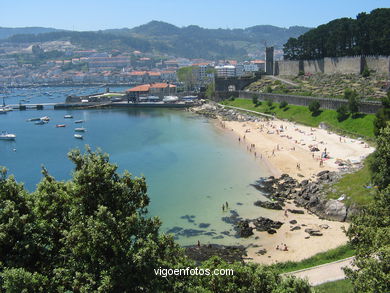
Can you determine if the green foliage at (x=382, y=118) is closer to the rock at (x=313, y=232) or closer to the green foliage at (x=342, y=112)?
the green foliage at (x=342, y=112)

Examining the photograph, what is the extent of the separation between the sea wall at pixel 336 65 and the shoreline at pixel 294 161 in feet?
80.3

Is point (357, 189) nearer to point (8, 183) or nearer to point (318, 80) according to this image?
point (8, 183)

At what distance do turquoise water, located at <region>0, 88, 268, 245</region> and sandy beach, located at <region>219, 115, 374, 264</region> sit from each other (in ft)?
7.26

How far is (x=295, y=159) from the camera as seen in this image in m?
45.1

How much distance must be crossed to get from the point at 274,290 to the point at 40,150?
54637 millimetres

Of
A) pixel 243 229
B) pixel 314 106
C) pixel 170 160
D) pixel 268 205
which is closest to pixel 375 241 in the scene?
pixel 243 229

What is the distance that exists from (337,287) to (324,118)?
47.9m

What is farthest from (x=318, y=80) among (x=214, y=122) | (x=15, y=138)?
(x=15, y=138)

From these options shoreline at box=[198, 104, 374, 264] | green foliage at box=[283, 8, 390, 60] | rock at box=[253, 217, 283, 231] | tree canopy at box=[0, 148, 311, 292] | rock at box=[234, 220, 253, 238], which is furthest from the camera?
green foliage at box=[283, 8, 390, 60]

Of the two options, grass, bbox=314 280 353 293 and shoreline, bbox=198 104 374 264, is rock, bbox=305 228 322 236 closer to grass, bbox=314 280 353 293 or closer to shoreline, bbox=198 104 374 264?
shoreline, bbox=198 104 374 264

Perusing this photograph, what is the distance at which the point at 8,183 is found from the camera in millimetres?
12016

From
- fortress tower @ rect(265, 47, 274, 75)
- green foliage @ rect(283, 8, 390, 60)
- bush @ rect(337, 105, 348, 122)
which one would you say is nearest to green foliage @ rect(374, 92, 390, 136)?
bush @ rect(337, 105, 348, 122)

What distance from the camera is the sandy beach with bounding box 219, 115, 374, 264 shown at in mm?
24703

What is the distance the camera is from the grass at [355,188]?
27905mm
